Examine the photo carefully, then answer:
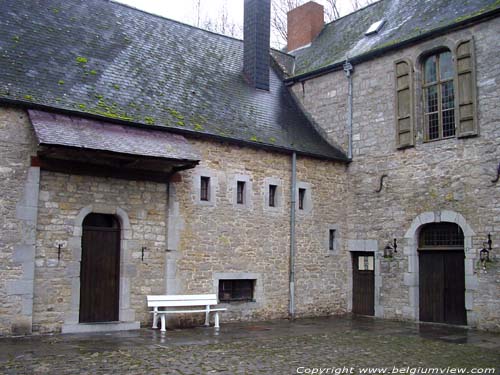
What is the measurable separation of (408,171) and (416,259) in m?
2.08

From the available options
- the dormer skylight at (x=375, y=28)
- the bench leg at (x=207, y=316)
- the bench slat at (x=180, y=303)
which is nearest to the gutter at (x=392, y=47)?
the dormer skylight at (x=375, y=28)

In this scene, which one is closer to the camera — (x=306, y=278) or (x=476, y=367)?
(x=476, y=367)

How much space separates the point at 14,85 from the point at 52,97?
0.70 metres

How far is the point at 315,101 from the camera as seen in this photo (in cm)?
1686

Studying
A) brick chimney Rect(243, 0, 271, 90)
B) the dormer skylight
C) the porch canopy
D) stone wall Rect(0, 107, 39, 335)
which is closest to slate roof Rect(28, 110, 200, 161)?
the porch canopy

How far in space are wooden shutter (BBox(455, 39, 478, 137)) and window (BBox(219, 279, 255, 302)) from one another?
19.1ft

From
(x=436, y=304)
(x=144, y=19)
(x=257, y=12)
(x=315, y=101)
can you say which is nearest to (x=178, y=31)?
(x=144, y=19)

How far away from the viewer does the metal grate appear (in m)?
13.5

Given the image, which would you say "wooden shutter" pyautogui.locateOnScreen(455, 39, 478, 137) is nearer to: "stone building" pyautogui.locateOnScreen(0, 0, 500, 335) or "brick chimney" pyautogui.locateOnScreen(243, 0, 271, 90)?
"stone building" pyautogui.locateOnScreen(0, 0, 500, 335)

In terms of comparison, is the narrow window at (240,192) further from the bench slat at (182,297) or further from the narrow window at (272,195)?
the bench slat at (182,297)

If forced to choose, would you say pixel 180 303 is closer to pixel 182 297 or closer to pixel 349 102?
pixel 182 297

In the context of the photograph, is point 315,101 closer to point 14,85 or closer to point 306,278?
point 306,278

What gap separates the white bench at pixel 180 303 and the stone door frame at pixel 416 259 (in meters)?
4.49

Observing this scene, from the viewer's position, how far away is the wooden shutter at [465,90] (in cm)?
1326
